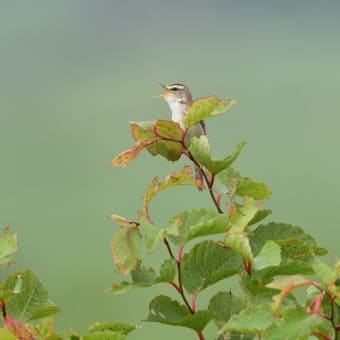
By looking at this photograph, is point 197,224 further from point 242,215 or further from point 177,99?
point 177,99

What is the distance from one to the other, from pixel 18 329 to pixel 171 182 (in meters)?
0.18

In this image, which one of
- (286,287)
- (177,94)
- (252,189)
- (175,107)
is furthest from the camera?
(177,94)

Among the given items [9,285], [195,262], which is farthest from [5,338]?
[195,262]

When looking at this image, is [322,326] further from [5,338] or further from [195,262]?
[5,338]

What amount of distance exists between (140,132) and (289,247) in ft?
0.56

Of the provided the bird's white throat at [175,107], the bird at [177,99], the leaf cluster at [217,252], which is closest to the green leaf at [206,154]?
the leaf cluster at [217,252]

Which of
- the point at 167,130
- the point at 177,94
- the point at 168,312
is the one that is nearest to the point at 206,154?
the point at 167,130

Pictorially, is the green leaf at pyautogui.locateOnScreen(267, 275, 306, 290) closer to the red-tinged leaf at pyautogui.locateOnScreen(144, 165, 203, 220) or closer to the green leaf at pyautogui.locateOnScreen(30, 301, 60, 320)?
the red-tinged leaf at pyautogui.locateOnScreen(144, 165, 203, 220)

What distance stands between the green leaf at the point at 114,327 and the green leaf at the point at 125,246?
8 centimetres

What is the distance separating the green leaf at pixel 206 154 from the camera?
0.75m

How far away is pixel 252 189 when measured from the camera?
79cm

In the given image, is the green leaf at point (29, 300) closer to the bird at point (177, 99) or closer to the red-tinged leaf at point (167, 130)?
the red-tinged leaf at point (167, 130)

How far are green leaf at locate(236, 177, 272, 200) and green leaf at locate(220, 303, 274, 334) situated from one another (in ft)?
0.58

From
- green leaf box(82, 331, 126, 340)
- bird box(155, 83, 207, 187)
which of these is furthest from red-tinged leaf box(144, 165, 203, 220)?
bird box(155, 83, 207, 187)
